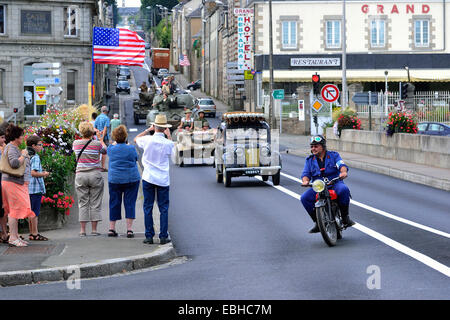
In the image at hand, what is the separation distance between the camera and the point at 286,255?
11258 mm

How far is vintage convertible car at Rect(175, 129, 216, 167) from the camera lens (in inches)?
1171

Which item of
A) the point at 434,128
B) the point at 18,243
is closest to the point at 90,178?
the point at 18,243

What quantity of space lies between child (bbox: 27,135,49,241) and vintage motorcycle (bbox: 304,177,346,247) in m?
4.13

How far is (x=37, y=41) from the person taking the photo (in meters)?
64.4

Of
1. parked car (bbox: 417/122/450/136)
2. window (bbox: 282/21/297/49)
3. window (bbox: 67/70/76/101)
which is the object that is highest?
window (bbox: 282/21/297/49)

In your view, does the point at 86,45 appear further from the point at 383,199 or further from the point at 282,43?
the point at 383,199

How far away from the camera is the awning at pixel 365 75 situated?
62438 mm

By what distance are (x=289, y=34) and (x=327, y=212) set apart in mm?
52226

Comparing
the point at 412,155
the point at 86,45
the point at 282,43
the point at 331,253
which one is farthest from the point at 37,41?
the point at 331,253

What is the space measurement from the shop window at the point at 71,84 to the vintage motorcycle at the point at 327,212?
180ft

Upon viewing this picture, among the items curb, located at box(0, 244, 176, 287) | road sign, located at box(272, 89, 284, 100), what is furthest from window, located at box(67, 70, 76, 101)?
curb, located at box(0, 244, 176, 287)

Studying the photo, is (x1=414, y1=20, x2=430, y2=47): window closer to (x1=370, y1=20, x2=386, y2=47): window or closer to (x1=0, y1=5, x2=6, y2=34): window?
(x1=370, y1=20, x2=386, y2=47): window
